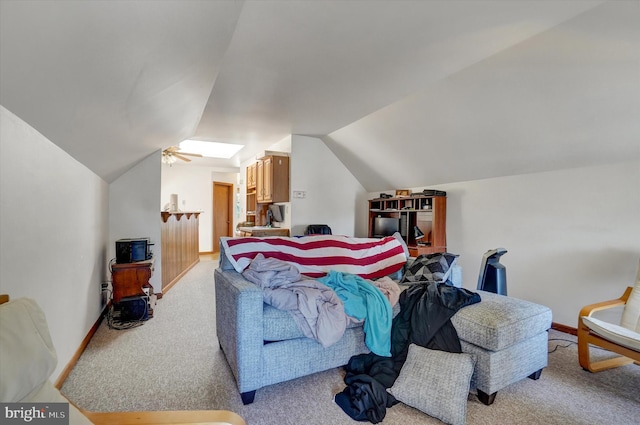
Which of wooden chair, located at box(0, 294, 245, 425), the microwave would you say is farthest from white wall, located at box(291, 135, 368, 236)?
wooden chair, located at box(0, 294, 245, 425)

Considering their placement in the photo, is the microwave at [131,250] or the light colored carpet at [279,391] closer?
the light colored carpet at [279,391]

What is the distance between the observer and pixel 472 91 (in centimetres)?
291

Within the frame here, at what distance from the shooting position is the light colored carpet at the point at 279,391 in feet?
5.81

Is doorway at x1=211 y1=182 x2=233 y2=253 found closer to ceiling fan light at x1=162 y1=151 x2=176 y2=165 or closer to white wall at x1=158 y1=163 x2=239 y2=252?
white wall at x1=158 y1=163 x2=239 y2=252

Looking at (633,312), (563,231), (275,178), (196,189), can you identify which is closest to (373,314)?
(633,312)

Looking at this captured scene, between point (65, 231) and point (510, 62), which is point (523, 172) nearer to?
point (510, 62)

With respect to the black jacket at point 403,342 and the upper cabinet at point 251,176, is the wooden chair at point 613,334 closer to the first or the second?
the black jacket at point 403,342

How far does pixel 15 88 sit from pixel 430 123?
3.57 metres

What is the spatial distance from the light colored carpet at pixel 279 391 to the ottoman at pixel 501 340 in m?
0.16

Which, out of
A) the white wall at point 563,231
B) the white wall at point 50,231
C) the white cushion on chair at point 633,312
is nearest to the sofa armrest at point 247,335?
the white wall at point 50,231

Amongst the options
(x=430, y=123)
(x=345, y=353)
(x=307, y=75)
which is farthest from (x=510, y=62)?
(x=345, y=353)

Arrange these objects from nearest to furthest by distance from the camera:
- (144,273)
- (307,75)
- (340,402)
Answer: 1. (340,402)
2. (307,75)
3. (144,273)

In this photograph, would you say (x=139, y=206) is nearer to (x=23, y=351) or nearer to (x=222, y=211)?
(x=23, y=351)

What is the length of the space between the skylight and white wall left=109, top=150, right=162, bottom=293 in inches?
84.5
